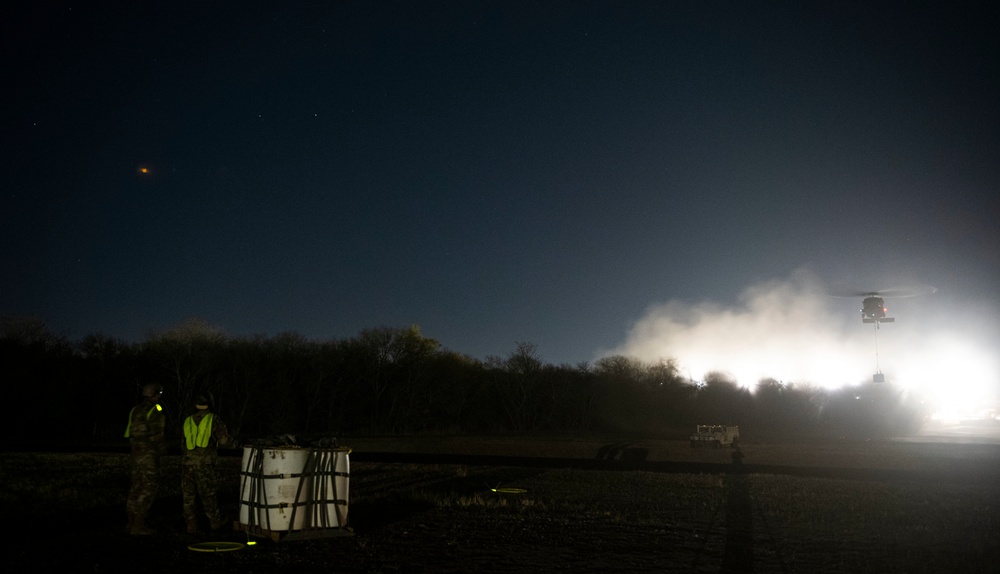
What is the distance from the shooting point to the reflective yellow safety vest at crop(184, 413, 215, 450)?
11.8 m

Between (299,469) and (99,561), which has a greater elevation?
(299,469)

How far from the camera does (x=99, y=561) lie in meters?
9.67

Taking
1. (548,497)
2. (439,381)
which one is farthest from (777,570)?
(439,381)

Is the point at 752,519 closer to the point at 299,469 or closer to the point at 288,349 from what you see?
the point at 299,469

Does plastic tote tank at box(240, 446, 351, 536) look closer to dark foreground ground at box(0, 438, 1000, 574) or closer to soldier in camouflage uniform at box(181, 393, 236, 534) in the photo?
dark foreground ground at box(0, 438, 1000, 574)

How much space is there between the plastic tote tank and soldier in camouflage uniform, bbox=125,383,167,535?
5.30 feet

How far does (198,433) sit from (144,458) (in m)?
0.90

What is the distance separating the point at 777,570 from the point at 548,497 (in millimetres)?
8294

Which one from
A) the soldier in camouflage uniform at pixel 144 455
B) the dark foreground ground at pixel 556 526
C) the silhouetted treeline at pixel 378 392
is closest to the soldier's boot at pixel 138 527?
the soldier in camouflage uniform at pixel 144 455

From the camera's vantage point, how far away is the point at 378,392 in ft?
255

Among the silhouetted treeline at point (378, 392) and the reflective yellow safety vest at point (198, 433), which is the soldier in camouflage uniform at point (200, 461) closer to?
the reflective yellow safety vest at point (198, 433)

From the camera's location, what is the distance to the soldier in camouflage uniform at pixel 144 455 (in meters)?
11.6

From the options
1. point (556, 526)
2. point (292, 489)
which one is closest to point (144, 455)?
point (292, 489)

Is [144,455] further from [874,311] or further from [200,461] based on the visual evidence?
[874,311]
